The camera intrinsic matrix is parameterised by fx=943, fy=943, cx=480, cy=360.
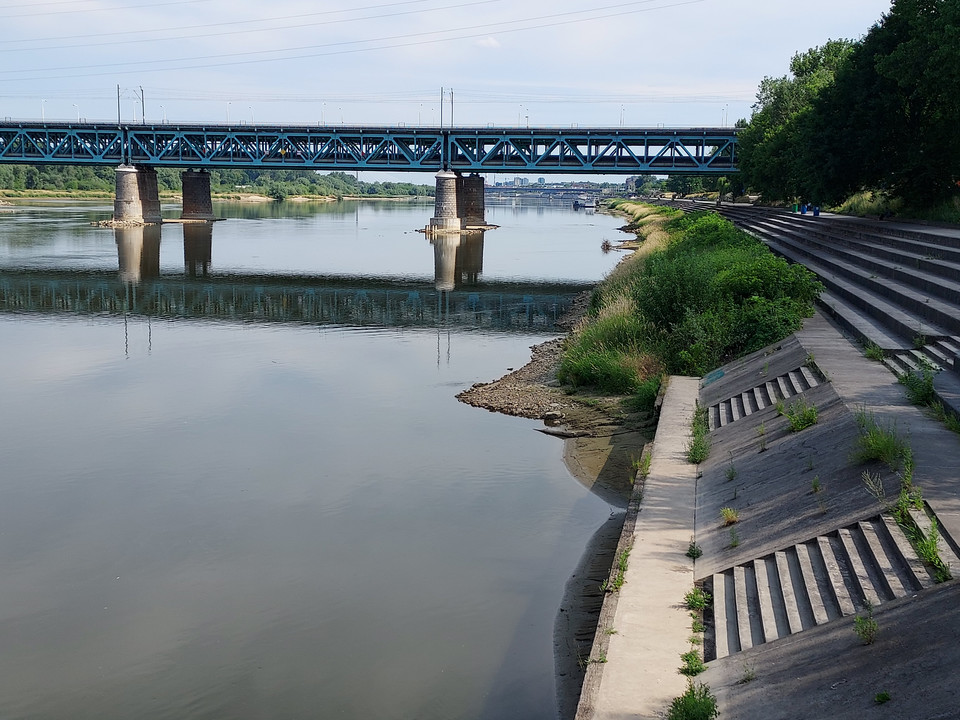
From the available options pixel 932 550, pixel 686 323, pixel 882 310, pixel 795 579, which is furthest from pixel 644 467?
pixel 882 310

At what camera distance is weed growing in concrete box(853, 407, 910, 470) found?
995cm

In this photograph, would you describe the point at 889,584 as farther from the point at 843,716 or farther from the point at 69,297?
the point at 69,297

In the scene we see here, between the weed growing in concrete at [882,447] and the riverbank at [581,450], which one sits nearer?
the riverbank at [581,450]

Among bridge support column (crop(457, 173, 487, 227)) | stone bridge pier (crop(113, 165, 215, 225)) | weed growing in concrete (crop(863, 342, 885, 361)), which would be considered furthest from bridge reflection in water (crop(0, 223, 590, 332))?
bridge support column (crop(457, 173, 487, 227))

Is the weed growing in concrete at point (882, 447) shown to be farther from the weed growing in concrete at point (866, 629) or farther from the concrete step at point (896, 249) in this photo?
the concrete step at point (896, 249)

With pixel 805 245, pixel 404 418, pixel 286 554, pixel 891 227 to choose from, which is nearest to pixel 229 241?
pixel 805 245

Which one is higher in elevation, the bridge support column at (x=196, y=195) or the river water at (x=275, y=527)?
the bridge support column at (x=196, y=195)

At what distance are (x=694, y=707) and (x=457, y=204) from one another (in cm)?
9470

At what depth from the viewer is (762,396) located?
1543 centimetres

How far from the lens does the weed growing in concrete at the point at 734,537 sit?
391 inches

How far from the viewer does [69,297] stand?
39250mm

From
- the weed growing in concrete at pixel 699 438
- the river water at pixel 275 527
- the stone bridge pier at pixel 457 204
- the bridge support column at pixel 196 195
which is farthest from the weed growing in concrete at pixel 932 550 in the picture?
the bridge support column at pixel 196 195

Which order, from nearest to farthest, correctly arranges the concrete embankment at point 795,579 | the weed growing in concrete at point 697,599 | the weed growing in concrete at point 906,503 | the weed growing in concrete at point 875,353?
the concrete embankment at point 795,579
the weed growing in concrete at point 906,503
the weed growing in concrete at point 697,599
the weed growing in concrete at point 875,353

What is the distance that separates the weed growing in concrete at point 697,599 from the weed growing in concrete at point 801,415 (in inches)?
166
